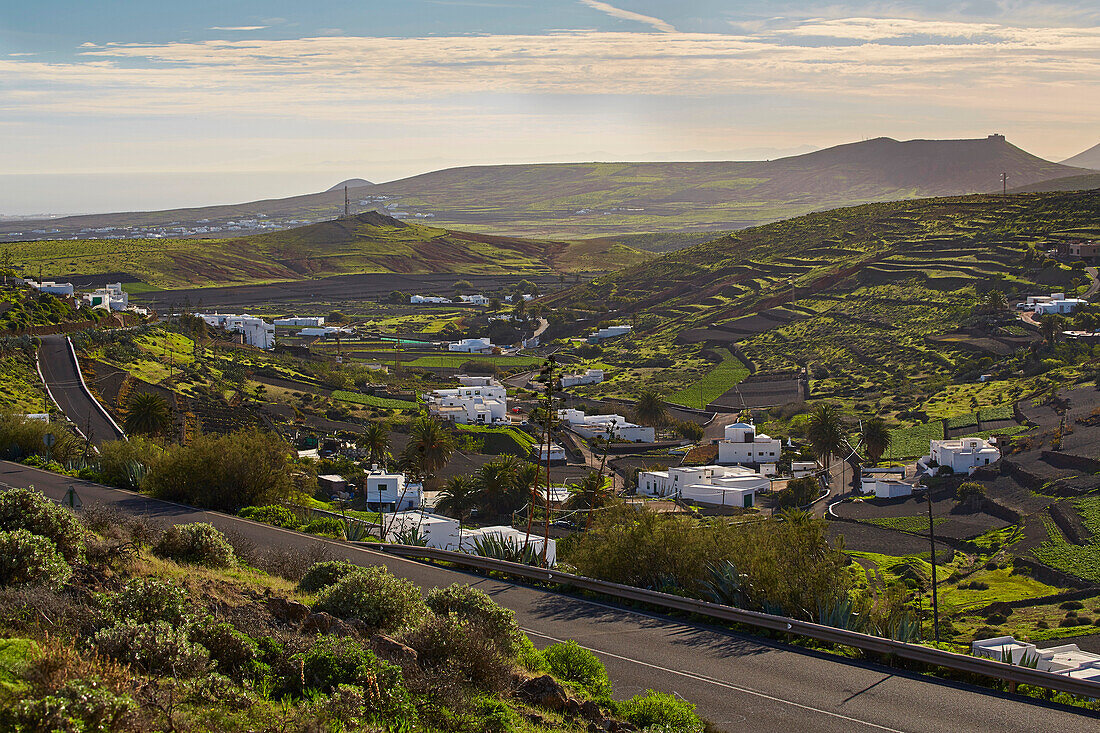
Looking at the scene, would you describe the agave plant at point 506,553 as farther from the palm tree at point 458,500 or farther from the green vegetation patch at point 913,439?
the green vegetation patch at point 913,439

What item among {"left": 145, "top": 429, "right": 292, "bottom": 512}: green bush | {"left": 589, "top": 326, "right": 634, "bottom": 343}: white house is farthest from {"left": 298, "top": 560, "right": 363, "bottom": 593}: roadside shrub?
{"left": 589, "top": 326, "right": 634, "bottom": 343}: white house

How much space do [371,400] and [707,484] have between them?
23108mm

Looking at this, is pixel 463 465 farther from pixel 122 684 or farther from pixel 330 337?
pixel 330 337

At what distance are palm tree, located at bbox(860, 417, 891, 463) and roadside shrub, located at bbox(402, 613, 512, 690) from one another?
42.6 m

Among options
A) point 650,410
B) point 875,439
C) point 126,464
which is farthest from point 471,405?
point 126,464

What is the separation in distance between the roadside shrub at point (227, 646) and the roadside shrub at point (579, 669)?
3.14 m

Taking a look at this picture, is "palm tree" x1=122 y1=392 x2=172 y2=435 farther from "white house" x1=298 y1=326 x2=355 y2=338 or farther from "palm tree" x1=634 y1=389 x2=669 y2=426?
"white house" x1=298 y1=326 x2=355 y2=338

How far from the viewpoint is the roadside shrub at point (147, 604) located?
721 centimetres

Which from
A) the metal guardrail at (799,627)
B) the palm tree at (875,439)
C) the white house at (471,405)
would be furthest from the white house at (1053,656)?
the white house at (471,405)

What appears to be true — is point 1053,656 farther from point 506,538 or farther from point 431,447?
point 431,447

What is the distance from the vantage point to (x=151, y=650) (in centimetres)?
655

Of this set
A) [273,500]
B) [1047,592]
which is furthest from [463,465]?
→ [273,500]

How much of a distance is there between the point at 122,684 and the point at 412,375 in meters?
65.5

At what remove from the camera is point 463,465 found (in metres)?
44.3
